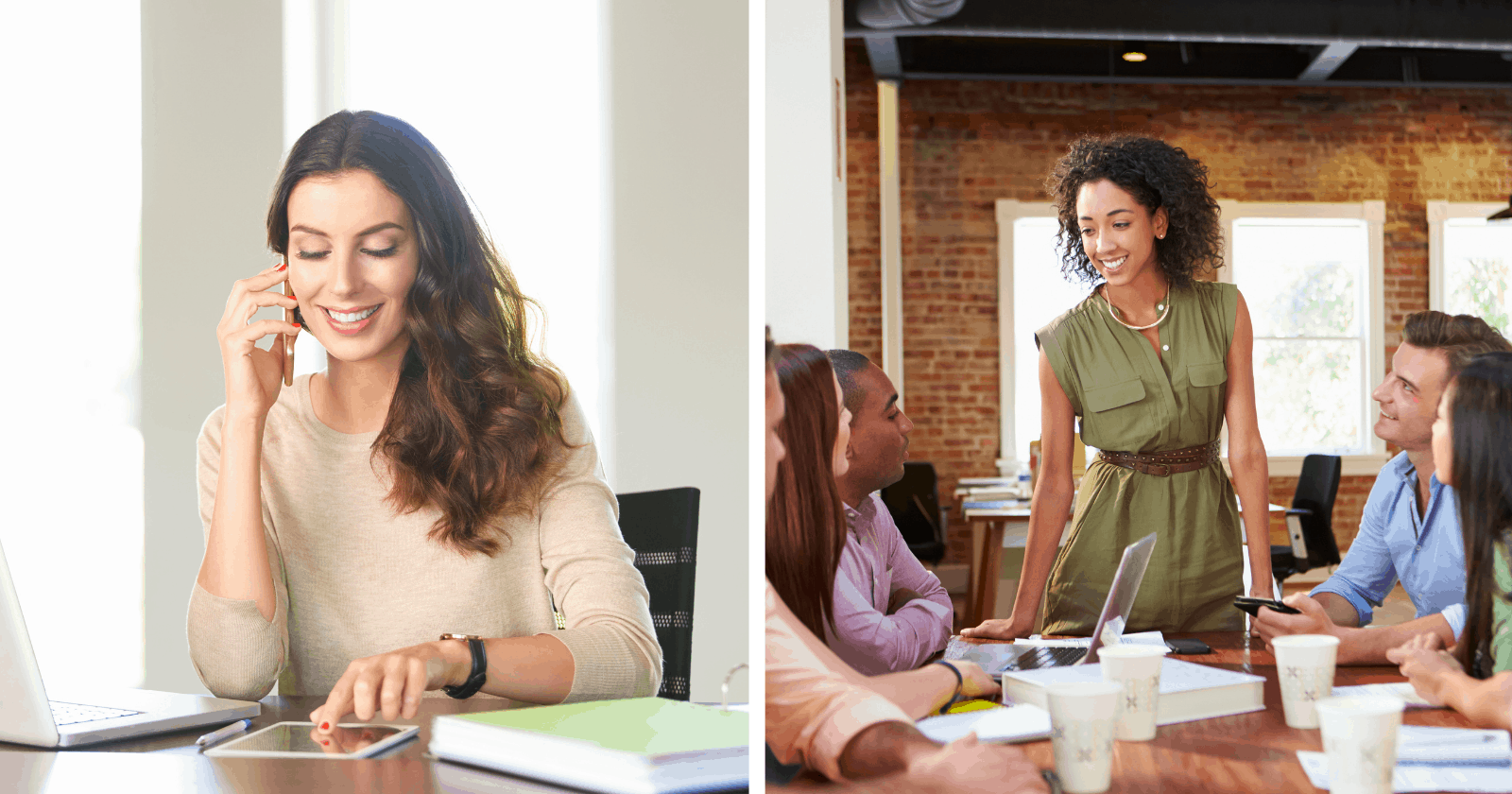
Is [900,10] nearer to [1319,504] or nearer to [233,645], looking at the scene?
[1319,504]

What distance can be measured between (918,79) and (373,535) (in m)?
3.96

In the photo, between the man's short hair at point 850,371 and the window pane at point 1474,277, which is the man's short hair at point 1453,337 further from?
the man's short hair at point 850,371

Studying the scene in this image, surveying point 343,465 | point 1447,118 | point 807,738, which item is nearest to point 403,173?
point 343,465

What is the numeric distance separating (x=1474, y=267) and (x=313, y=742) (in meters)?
2.04

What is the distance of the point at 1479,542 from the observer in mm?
991

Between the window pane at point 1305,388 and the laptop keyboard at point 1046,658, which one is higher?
the window pane at point 1305,388

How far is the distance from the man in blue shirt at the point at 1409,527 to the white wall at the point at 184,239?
2.45 metres

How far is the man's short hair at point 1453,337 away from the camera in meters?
1.09

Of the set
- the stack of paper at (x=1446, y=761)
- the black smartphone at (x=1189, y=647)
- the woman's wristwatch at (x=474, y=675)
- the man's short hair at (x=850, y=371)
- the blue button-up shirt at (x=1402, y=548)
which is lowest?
the woman's wristwatch at (x=474, y=675)

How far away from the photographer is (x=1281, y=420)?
529 centimetres

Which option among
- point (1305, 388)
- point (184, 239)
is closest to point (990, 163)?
point (1305, 388)

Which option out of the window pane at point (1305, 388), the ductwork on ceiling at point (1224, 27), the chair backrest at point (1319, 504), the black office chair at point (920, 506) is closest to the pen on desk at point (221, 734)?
the black office chair at point (920, 506)

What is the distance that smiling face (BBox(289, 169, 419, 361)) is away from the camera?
1.58m

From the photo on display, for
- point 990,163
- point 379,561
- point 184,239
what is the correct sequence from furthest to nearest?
point 990,163, point 184,239, point 379,561
